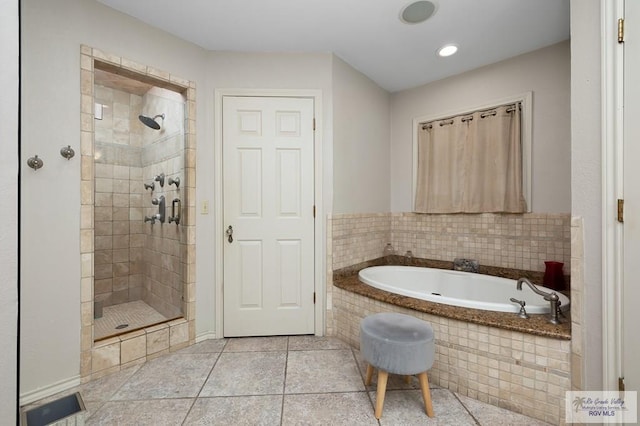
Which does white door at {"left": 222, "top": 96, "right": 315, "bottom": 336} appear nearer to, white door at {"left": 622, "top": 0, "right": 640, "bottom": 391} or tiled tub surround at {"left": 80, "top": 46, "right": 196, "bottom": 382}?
tiled tub surround at {"left": 80, "top": 46, "right": 196, "bottom": 382}

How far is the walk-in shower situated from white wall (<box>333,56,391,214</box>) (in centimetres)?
135

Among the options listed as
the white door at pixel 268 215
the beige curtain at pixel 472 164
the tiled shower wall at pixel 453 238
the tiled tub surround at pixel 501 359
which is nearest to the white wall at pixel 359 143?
the tiled shower wall at pixel 453 238

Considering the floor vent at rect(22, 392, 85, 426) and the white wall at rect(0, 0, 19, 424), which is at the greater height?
the white wall at rect(0, 0, 19, 424)

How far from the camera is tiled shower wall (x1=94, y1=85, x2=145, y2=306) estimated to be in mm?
2465

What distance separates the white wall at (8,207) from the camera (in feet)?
2.65

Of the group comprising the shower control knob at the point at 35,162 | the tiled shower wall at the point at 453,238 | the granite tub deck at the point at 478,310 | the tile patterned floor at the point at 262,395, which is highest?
the shower control knob at the point at 35,162

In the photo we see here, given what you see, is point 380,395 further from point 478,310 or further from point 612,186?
point 612,186

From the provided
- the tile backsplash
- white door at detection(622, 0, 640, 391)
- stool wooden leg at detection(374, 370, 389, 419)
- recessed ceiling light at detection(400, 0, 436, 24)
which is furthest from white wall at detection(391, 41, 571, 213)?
stool wooden leg at detection(374, 370, 389, 419)

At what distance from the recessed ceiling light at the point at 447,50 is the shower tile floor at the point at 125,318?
320cm

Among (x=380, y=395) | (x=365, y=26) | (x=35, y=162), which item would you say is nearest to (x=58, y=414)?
(x=35, y=162)

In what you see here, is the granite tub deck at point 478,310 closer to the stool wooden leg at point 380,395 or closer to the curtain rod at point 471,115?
the stool wooden leg at point 380,395

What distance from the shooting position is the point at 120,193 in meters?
2.80

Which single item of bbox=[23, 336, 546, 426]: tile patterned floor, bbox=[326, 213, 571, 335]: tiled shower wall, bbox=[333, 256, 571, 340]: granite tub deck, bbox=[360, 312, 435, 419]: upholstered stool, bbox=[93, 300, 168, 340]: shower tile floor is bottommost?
bbox=[23, 336, 546, 426]: tile patterned floor

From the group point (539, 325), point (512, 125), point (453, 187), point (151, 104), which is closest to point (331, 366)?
point (539, 325)
